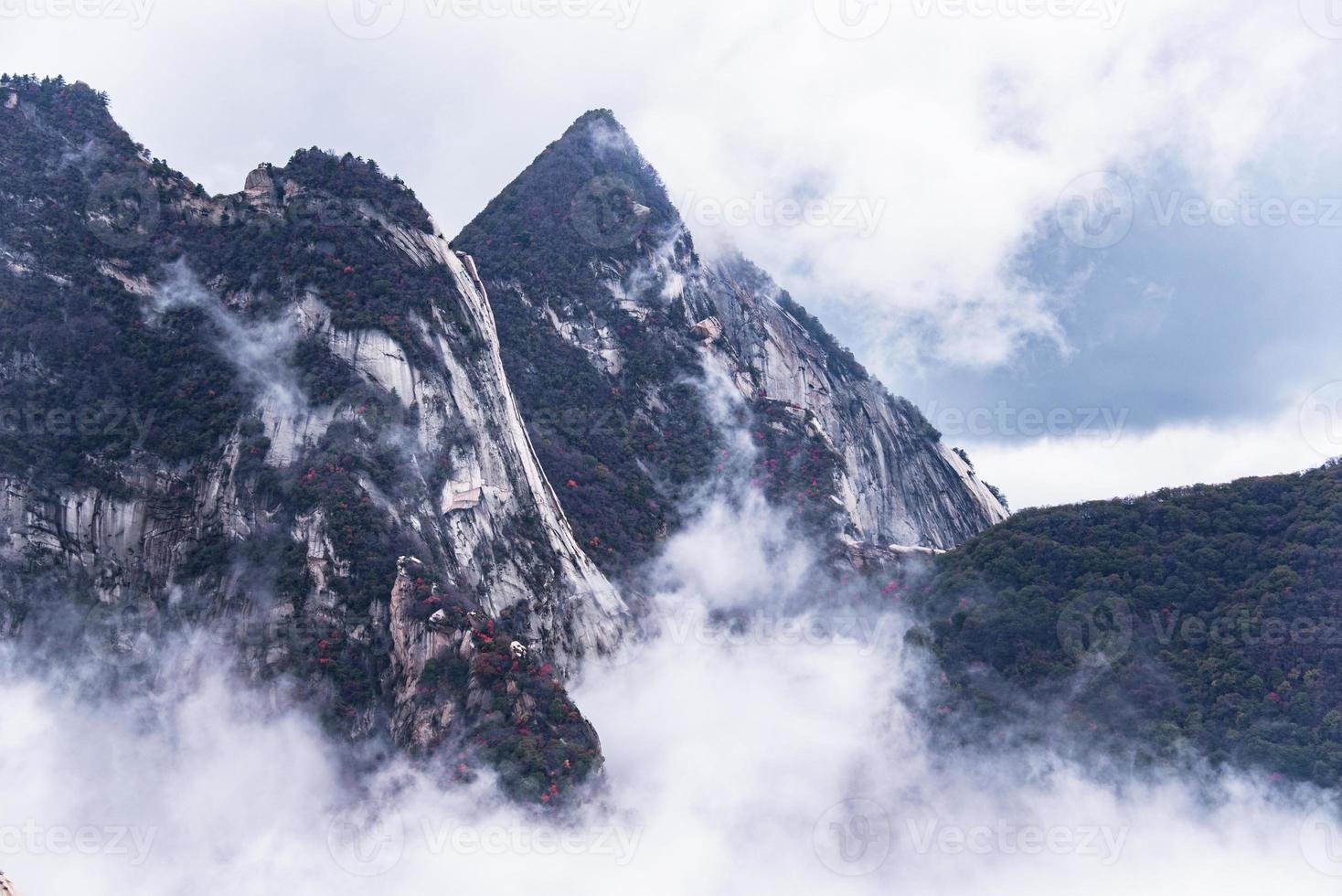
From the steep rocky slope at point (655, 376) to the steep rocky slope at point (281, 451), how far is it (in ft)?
57.8

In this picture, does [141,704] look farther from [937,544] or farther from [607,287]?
[937,544]

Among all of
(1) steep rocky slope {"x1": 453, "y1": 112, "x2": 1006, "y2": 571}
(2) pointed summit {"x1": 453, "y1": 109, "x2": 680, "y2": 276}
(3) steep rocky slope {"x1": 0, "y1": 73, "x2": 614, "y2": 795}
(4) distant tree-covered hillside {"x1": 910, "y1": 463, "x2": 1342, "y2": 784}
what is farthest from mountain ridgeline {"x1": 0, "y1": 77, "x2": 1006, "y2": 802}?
(4) distant tree-covered hillside {"x1": 910, "y1": 463, "x2": 1342, "y2": 784}

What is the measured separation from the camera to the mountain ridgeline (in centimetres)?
8306

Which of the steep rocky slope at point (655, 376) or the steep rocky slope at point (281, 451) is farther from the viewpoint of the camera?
the steep rocky slope at point (655, 376)

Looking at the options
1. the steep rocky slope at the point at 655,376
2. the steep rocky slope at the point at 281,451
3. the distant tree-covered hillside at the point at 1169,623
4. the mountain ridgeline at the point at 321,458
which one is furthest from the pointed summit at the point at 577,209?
the distant tree-covered hillside at the point at 1169,623

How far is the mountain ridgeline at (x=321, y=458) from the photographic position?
83.1 meters

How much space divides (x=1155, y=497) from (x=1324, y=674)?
26854 mm

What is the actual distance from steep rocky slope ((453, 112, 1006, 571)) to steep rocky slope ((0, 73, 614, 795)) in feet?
57.8

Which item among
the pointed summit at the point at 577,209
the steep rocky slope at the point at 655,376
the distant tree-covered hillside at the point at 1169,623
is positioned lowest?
the distant tree-covered hillside at the point at 1169,623

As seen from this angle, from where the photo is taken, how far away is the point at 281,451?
91.8m

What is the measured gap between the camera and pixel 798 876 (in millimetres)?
86562

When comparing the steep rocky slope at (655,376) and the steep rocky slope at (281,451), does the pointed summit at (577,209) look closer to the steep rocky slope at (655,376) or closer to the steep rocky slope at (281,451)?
the steep rocky slope at (655,376)

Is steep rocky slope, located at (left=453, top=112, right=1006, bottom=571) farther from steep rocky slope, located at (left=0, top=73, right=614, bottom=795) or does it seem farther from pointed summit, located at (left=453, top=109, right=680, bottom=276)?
steep rocky slope, located at (left=0, top=73, right=614, bottom=795)

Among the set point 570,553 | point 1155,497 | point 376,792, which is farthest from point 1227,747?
point 376,792
